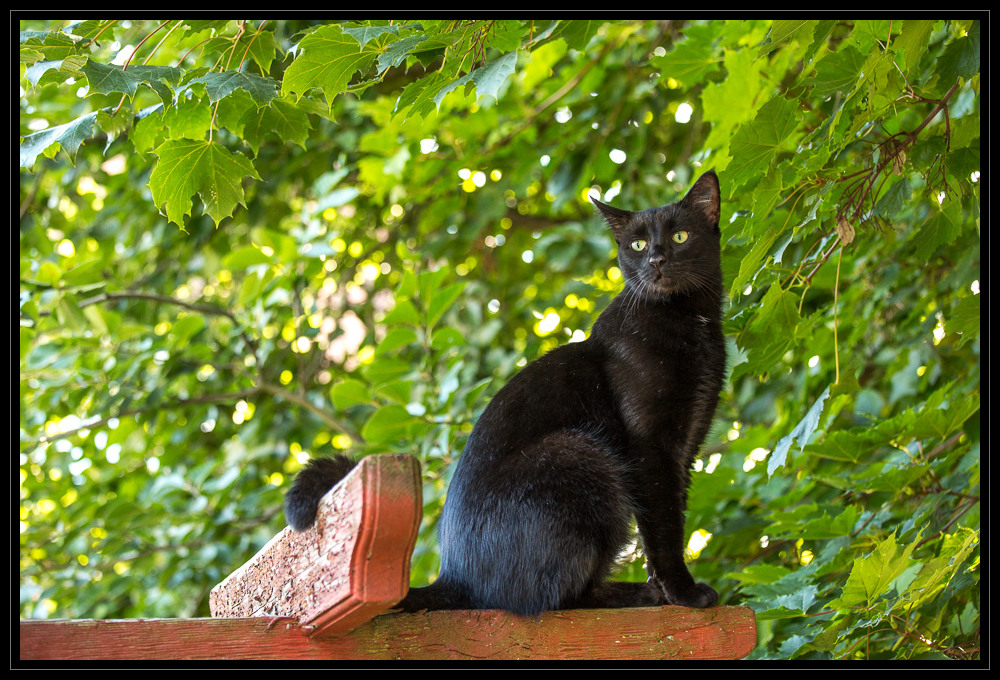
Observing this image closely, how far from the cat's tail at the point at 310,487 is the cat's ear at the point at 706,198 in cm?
127

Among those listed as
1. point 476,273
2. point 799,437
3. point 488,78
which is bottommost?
point 476,273

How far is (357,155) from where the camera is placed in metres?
4.54

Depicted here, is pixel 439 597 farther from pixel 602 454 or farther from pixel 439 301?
pixel 439 301

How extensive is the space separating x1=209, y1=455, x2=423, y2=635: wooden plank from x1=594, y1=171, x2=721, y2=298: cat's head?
118 cm

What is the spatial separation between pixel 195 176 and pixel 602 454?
1.21 meters

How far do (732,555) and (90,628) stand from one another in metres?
2.65

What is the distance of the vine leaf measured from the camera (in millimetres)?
2066

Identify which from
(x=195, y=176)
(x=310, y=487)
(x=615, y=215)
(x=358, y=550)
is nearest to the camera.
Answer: (x=358, y=550)

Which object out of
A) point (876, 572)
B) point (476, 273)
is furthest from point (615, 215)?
point (476, 273)

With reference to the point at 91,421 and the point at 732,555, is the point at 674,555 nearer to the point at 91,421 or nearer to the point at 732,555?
the point at 732,555

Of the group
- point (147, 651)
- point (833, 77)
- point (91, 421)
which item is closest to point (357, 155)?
point (91, 421)

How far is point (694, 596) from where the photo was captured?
1901mm

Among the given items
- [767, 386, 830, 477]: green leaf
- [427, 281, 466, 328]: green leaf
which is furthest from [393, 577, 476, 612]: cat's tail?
[427, 281, 466, 328]: green leaf

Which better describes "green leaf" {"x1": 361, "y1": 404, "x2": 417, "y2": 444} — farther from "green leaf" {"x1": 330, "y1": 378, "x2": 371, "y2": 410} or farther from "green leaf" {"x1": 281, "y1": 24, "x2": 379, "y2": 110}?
"green leaf" {"x1": 281, "y1": 24, "x2": 379, "y2": 110}
